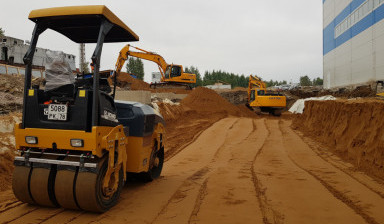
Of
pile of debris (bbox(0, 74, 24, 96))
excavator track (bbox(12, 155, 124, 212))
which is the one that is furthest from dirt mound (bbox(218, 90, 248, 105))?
excavator track (bbox(12, 155, 124, 212))

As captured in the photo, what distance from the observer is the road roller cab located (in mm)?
4054

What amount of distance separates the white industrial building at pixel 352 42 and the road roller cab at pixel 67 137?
23.2 m

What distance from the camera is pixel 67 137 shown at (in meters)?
4.07

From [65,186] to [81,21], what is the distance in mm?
2432

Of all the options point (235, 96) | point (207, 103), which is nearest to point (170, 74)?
point (207, 103)

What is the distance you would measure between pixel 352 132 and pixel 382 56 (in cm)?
1606

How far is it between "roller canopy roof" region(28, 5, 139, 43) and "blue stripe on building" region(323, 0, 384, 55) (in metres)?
22.7

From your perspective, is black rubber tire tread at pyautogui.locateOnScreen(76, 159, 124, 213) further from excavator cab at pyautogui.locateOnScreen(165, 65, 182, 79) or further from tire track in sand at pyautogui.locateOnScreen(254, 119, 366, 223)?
excavator cab at pyautogui.locateOnScreen(165, 65, 182, 79)

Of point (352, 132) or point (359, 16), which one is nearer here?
point (352, 132)

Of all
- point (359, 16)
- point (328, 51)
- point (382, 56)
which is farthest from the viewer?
point (328, 51)

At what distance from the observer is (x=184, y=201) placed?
5.02 m

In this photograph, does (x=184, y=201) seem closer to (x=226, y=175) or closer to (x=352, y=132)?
(x=226, y=175)

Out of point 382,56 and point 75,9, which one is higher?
point 382,56

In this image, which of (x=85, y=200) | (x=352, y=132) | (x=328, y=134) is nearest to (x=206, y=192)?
(x=85, y=200)
